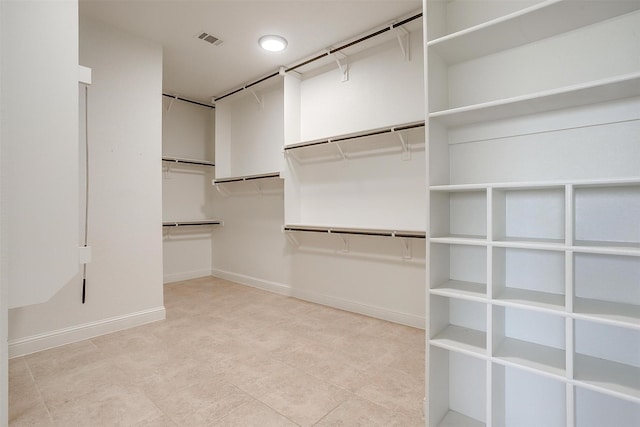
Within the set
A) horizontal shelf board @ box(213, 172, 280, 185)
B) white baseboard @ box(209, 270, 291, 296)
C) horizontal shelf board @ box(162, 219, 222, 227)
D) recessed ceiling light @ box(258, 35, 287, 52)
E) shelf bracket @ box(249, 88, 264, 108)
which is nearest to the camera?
recessed ceiling light @ box(258, 35, 287, 52)

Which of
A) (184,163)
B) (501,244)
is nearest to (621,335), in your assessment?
(501,244)

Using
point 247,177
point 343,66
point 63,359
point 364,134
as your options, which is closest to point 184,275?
point 247,177

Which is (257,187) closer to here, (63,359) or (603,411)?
(63,359)

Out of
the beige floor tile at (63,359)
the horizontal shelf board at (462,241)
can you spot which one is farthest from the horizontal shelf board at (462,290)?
the beige floor tile at (63,359)

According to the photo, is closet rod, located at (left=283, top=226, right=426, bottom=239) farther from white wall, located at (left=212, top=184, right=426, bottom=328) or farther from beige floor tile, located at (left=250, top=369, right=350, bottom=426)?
beige floor tile, located at (left=250, top=369, right=350, bottom=426)

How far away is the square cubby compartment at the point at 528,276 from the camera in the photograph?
4.53 feet

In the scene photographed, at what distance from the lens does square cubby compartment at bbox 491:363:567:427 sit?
1421 mm

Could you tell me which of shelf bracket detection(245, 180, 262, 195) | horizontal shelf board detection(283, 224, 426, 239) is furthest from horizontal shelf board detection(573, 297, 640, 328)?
shelf bracket detection(245, 180, 262, 195)

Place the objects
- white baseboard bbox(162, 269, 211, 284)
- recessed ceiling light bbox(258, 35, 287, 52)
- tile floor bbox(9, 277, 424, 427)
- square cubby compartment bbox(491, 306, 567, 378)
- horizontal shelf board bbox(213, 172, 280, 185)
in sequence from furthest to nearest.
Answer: white baseboard bbox(162, 269, 211, 284)
horizontal shelf board bbox(213, 172, 280, 185)
recessed ceiling light bbox(258, 35, 287, 52)
tile floor bbox(9, 277, 424, 427)
square cubby compartment bbox(491, 306, 567, 378)

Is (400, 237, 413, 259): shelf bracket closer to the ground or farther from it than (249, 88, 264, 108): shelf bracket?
closer to the ground

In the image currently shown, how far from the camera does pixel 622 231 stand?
130cm

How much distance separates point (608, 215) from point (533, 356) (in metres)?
0.66

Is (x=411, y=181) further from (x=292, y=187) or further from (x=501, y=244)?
(x=501, y=244)

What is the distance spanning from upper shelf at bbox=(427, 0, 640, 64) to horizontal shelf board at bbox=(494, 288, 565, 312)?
116 cm
